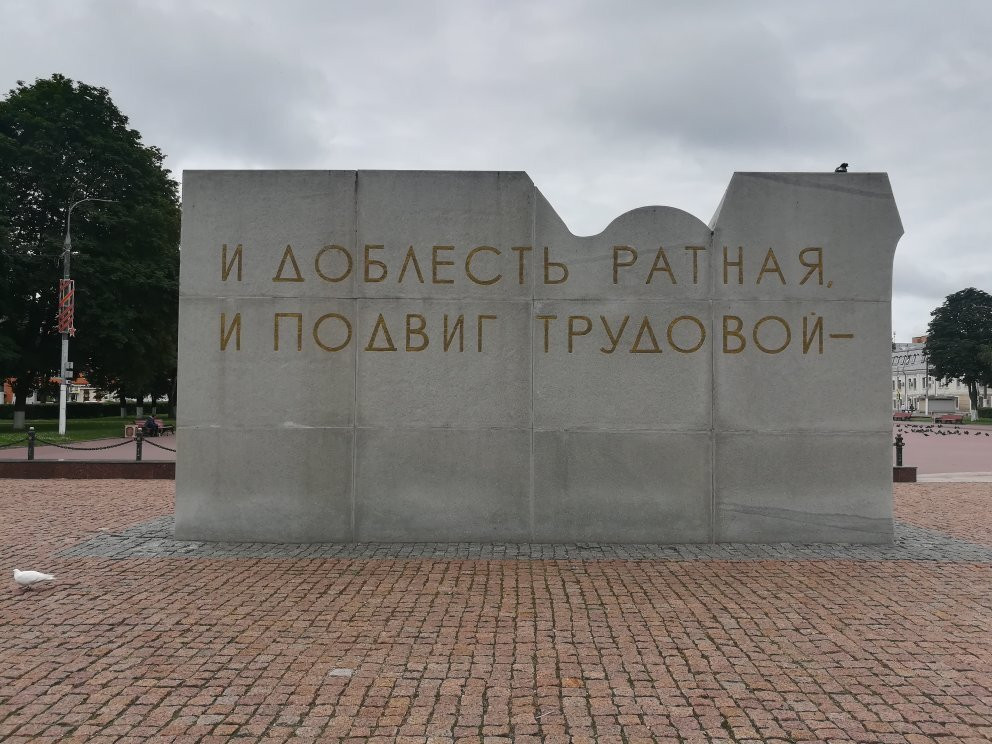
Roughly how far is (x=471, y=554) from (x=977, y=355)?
268 feet

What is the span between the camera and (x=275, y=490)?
8.56 m

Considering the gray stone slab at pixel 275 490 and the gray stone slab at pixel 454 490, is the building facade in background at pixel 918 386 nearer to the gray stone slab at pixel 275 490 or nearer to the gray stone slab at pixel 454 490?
the gray stone slab at pixel 454 490

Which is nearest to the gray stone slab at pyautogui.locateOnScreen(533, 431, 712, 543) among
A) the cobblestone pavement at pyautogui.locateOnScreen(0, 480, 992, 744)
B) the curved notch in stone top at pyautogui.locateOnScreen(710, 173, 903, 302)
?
the cobblestone pavement at pyautogui.locateOnScreen(0, 480, 992, 744)

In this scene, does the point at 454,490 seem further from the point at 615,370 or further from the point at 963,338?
the point at 963,338

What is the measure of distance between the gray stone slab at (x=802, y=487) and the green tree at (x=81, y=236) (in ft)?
92.0

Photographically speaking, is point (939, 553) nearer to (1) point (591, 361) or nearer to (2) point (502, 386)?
(1) point (591, 361)

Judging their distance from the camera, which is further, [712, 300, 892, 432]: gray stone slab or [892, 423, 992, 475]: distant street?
[892, 423, 992, 475]: distant street

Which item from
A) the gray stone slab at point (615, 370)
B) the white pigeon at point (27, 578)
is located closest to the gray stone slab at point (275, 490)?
the white pigeon at point (27, 578)

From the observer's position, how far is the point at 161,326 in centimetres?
3312

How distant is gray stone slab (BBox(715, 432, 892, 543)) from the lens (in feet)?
27.9

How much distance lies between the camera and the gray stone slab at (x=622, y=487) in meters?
8.50

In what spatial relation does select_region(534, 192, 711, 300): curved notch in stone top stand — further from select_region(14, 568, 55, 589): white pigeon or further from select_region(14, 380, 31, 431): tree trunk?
select_region(14, 380, 31, 431): tree trunk

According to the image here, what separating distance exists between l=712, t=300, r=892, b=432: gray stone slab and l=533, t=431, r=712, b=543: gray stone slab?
30.0 inches

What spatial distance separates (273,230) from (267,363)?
65.5 inches
